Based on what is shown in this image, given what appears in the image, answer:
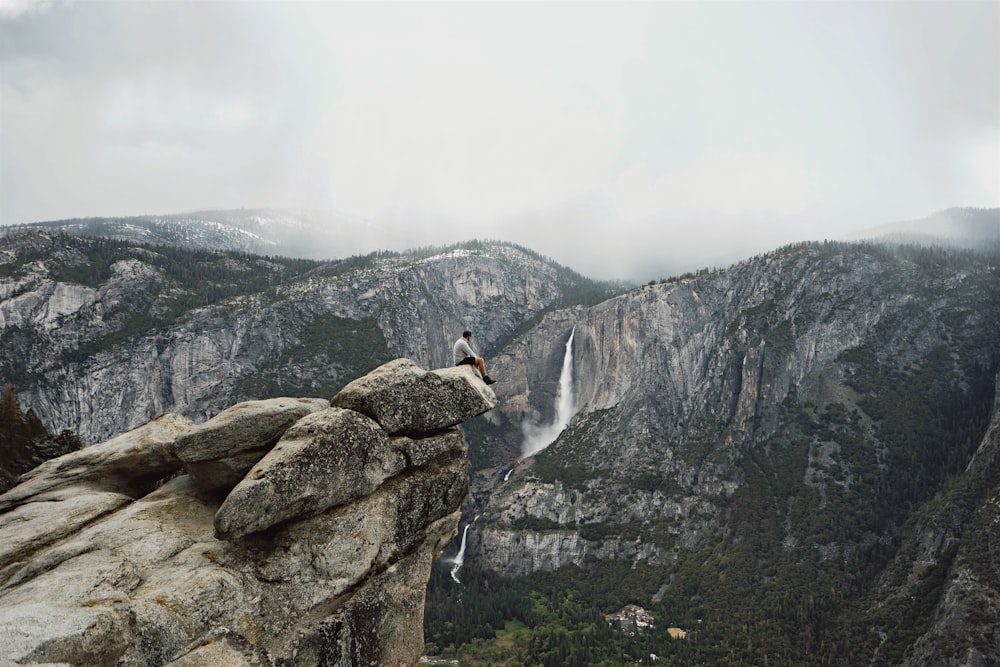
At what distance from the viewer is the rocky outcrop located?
15.3 metres

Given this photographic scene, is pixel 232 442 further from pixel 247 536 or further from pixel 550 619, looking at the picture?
pixel 550 619

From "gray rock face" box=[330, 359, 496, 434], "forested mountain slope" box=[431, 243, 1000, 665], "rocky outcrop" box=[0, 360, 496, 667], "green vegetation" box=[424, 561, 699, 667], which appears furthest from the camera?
"green vegetation" box=[424, 561, 699, 667]

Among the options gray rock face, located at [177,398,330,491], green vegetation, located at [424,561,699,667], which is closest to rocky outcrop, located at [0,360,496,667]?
gray rock face, located at [177,398,330,491]

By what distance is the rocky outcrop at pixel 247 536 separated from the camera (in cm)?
1528

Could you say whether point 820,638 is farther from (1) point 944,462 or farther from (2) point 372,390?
(2) point 372,390

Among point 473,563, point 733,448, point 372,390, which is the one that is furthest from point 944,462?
point 372,390

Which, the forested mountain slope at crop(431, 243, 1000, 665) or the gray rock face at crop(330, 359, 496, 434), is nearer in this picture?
the gray rock face at crop(330, 359, 496, 434)

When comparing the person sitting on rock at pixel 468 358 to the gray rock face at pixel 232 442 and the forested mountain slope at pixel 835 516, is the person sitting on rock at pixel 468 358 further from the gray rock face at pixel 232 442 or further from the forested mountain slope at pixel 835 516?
the forested mountain slope at pixel 835 516

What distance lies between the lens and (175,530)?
755 inches

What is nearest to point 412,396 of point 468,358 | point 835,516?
point 468,358

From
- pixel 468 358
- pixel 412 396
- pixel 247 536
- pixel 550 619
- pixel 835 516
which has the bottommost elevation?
pixel 550 619

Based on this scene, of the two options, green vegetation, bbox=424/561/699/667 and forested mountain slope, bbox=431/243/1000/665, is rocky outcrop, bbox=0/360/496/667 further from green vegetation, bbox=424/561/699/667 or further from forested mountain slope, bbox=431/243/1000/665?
green vegetation, bbox=424/561/699/667

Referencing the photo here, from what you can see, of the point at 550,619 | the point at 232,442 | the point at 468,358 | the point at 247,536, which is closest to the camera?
the point at 247,536

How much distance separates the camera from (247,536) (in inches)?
742
